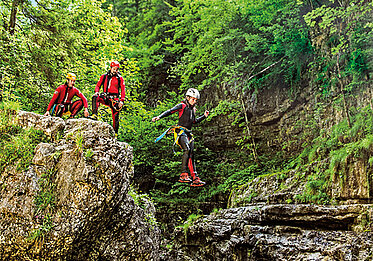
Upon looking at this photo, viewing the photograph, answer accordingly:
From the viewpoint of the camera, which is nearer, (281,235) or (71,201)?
(71,201)

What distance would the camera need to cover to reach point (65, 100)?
23.9ft

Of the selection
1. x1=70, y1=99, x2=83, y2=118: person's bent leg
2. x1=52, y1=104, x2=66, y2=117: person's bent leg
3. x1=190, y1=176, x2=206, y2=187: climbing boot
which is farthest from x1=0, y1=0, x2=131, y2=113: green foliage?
x1=190, y1=176, x2=206, y2=187: climbing boot

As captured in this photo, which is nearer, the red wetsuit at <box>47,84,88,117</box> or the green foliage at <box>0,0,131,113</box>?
the red wetsuit at <box>47,84,88,117</box>

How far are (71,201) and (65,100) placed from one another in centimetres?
267

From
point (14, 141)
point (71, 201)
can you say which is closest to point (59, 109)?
point (14, 141)

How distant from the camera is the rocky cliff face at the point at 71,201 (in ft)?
18.7

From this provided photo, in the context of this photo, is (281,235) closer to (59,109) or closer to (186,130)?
(186,130)

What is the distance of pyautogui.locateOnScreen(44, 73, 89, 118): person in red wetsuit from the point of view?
7.11 meters

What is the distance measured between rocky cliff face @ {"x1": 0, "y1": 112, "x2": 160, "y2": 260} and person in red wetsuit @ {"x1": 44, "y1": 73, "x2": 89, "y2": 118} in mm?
401

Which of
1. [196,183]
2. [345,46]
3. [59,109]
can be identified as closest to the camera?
[196,183]

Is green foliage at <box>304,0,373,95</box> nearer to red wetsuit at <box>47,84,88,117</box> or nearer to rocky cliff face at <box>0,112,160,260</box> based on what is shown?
red wetsuit at <box>47,84,88,117</box>

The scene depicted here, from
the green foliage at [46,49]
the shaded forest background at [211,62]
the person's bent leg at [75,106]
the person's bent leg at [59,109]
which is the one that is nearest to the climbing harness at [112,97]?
the person's bent leg at [75,106]

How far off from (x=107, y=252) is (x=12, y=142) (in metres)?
3.28

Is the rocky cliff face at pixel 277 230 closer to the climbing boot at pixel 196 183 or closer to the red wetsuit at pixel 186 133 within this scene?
the climbing boot at pixel 196 183
